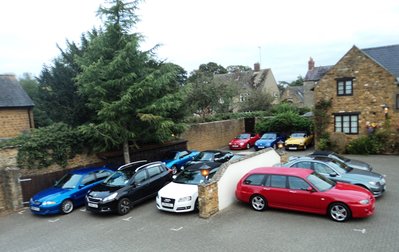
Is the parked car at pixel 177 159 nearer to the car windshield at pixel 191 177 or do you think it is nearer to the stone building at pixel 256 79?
the car windshield at pixel 191 177

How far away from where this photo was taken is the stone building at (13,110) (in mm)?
18891

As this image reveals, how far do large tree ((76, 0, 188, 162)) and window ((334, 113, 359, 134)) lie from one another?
13.1 meters

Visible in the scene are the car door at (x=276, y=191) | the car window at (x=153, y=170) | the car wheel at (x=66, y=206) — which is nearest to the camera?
the car door at (x=276, y=191)

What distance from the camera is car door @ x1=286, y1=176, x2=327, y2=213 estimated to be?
29.4ft

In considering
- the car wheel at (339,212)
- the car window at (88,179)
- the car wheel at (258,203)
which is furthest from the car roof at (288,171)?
the car window at (88,179)

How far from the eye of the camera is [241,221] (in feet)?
30.6

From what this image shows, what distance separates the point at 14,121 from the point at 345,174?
19.8 m

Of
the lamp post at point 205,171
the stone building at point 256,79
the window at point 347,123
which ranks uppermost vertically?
the stone building at point 256,79

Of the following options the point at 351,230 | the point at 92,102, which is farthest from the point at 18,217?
the point at 351,230

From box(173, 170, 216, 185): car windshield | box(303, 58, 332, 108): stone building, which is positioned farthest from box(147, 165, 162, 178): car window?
box(303, 58, 332, 108): stone building

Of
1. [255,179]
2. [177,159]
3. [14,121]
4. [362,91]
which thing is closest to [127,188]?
[255,179]

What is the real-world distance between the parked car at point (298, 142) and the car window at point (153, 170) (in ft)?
45.0

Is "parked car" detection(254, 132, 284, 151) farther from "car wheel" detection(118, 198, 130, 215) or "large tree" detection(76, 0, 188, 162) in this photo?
"car wheel" detection(118, 198, 130, 215)

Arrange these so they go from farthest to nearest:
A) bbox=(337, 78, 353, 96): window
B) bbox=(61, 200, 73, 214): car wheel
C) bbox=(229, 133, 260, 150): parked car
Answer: bbox=(229, 133, 260, 150): parked car
bbox=(337, 78, 353, 96): window
bbox=(61, 200, 73, 214): car wheel
